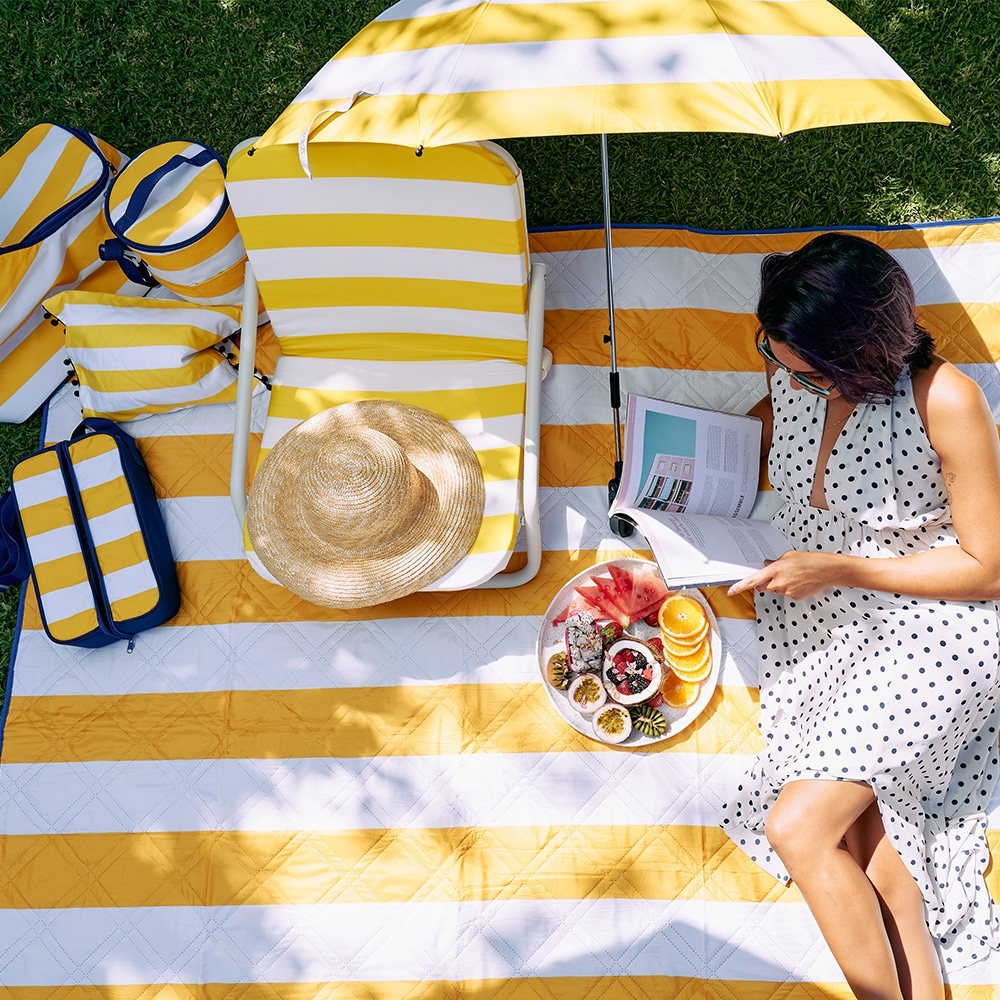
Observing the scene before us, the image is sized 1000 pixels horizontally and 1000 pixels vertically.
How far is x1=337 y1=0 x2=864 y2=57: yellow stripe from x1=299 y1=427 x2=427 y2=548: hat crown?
41.0 inches

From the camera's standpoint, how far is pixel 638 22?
1.72 m

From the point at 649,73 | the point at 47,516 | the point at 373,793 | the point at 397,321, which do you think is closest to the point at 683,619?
the point at 373,793

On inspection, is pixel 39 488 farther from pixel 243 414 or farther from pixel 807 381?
pixel 807 381

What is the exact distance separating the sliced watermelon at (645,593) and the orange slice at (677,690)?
191 millimetres

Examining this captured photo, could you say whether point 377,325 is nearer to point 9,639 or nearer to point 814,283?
point 814,283

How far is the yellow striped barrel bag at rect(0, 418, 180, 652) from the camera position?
2.72 metres

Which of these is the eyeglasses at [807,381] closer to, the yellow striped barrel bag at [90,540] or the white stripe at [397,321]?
the white stripe at [397,321]

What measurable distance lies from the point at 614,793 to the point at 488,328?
1465 mm

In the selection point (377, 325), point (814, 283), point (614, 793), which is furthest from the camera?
point (377, 325)

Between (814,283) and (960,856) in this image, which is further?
(960,856)

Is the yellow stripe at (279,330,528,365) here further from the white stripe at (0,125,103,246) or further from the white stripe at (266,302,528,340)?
the white stripe at (0,125,103,246)

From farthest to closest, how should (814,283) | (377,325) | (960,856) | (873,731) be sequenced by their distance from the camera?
(377,325) → (960,856) → (873,731) → (814,283)

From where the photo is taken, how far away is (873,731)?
217 centimetres

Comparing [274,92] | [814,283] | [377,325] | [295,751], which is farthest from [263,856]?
[274,92]
